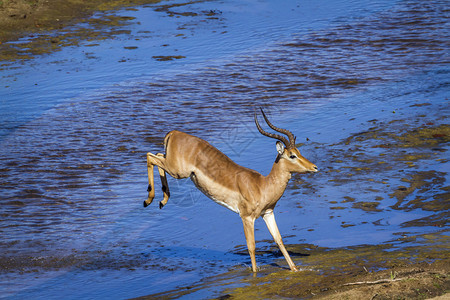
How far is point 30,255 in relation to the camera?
9.52 m

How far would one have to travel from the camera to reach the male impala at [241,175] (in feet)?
27.7

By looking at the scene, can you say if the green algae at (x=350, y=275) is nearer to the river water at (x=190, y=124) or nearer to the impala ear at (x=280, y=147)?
the river water at (x=190, y=124)

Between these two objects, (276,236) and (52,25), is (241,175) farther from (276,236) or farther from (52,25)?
(52,25)

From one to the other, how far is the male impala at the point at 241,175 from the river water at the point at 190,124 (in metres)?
0.74

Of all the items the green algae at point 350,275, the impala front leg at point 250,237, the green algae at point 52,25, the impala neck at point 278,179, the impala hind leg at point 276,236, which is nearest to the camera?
the green algae at point 350,275

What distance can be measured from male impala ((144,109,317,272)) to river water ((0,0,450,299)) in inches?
29.1

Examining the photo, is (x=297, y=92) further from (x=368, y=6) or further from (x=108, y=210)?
(x=368, y=6)

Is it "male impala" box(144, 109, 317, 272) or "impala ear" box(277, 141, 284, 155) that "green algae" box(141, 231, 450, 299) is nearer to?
"male impala" box(144, 109, 317, 272)

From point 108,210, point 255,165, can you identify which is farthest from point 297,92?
point 108,210

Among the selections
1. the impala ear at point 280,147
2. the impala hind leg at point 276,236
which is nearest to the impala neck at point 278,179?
the impala ear at point 280,147

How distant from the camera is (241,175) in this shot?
28.7 ft

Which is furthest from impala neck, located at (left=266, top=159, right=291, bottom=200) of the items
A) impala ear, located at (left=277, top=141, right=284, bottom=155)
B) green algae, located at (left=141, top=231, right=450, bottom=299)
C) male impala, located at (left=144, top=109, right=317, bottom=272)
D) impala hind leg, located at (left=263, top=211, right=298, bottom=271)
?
green algae, located at (left=141, top=231, right=450, bottom=299)

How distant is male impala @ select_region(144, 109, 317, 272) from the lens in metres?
8.43

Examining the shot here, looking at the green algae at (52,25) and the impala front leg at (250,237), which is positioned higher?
the green algae at (52,25)
